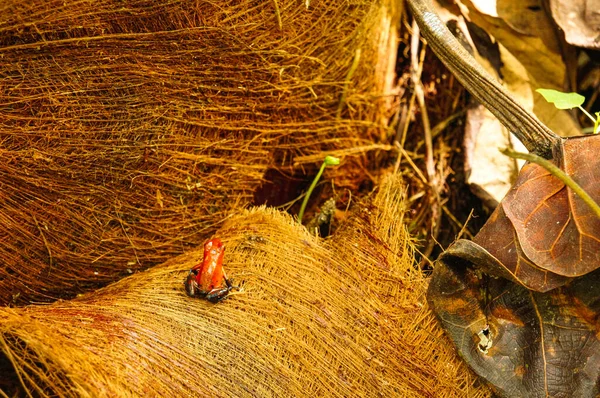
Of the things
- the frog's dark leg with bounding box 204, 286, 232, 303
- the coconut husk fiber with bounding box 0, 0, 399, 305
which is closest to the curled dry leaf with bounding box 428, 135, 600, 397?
the frog's dark leg with bounding box 204, 286, 232, 303

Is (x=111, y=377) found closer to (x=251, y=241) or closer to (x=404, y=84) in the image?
(x=251, y=241)

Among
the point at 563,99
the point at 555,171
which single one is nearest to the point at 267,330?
the point at 555,171

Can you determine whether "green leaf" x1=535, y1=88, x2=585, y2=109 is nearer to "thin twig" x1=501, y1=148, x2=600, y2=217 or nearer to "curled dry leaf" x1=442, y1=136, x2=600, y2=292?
"curled dry leaf" x1=442, y1=136, x2=600, y2=292

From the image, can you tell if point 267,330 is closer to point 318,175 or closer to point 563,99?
point 318,175

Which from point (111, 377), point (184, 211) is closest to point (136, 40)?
point (184, 211)

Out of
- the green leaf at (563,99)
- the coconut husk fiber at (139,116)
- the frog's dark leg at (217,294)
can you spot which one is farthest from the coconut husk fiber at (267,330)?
the green leaf at (563,99)
